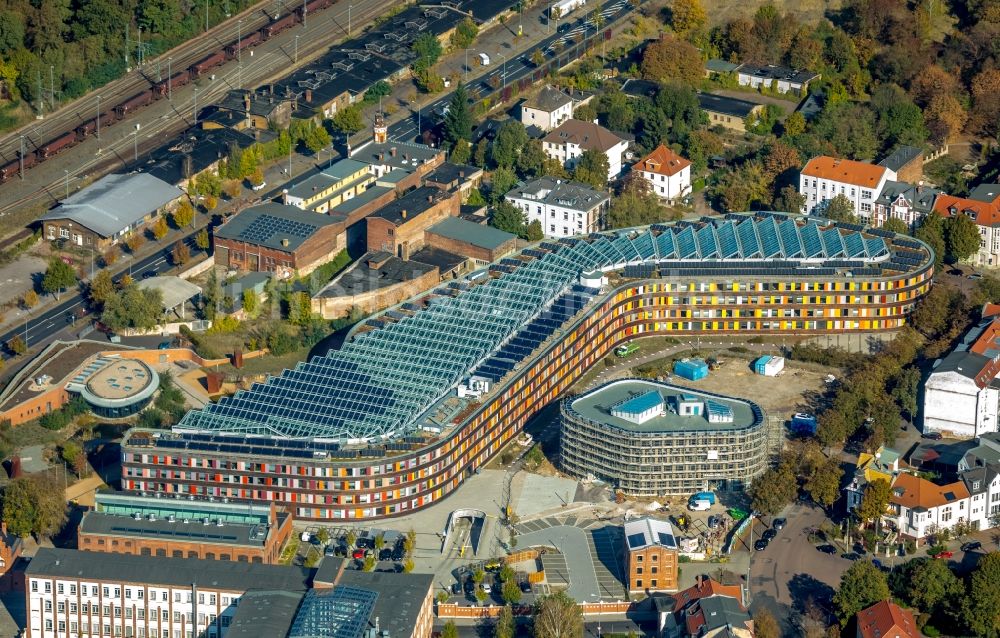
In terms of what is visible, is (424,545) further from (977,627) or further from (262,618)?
(977,627)

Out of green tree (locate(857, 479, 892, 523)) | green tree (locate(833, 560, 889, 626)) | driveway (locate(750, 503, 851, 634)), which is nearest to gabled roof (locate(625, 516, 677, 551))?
driveway (locate(750, 503, 851, 634))

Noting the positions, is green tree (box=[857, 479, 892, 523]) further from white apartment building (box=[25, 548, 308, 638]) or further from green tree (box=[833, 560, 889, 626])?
white apartment building (box=[25, 548, 308, 638])

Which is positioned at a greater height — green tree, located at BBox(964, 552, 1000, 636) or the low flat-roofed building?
green tree, located at BBox(964, 552, 1000, 636)

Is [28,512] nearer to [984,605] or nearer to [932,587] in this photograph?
[932,587]

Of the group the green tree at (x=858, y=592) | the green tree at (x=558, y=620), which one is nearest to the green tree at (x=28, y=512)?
the green tree at (x=558, y=620)

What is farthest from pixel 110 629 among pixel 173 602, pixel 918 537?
pixel 918 537

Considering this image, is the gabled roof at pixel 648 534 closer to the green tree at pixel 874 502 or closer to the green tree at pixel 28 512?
the green tree at pixel 874 502
